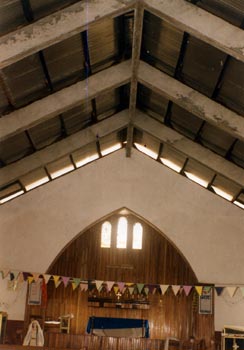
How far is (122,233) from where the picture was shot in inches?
557

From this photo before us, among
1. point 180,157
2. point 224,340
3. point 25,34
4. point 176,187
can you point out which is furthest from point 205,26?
point 224,340

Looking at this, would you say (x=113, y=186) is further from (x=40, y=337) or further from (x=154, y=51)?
(x=154, y=51)

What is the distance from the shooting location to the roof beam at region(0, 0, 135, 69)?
25.8 ft

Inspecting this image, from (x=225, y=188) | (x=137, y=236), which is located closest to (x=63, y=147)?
(x=137, y=236)

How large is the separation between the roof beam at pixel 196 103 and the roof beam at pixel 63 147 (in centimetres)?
256

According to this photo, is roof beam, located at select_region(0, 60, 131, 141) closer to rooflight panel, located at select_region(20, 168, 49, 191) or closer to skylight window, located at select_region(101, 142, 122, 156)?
rooflight panel, located at select_region(20, 168, 49, 191)

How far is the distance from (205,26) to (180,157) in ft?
18.4

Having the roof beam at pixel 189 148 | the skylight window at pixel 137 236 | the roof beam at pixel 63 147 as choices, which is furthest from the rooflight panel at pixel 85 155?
the skylight window at pixel 137 236

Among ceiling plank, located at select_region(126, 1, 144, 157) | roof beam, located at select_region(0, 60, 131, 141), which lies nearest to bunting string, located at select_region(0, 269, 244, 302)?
ceiling plank, located at select_region(126, 1, 144, 157)

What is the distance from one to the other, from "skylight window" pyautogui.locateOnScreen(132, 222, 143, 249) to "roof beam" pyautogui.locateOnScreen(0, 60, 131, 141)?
499 cm

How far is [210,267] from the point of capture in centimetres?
1355

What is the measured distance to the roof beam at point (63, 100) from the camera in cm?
1004

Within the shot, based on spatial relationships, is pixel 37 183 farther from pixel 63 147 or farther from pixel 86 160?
pixel 63 147

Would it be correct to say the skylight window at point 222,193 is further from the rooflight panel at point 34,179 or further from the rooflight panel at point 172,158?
the rooflight panel at point 34,179
